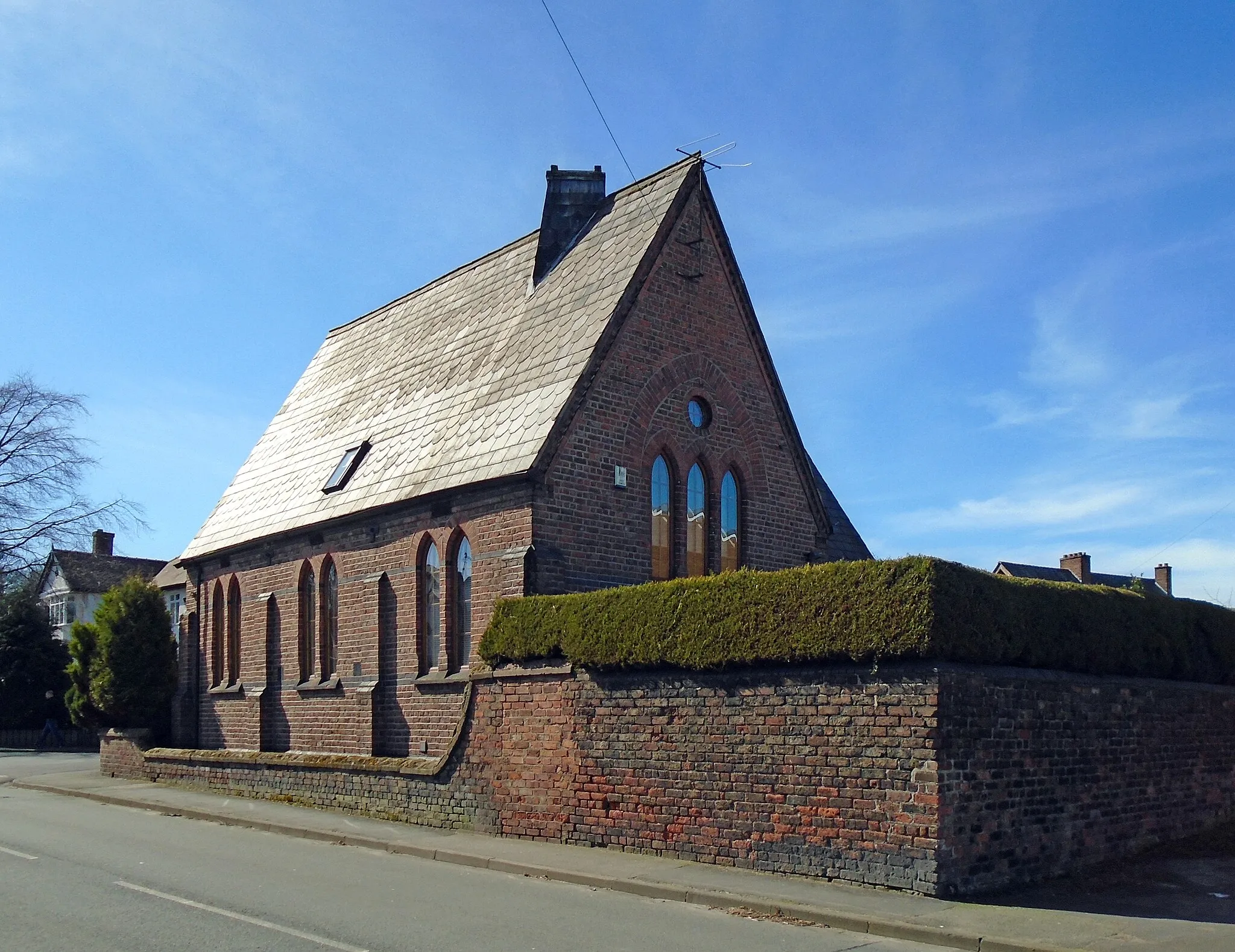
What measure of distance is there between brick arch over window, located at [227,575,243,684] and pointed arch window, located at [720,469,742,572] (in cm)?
1143

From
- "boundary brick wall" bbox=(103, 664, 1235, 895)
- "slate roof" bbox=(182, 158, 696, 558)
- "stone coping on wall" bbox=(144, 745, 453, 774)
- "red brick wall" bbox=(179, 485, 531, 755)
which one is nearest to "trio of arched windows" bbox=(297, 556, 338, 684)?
"red brick wall" bbox=(179, 485, 531, 755)

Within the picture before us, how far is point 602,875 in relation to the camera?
→ 13.0m

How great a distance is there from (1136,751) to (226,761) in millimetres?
16199

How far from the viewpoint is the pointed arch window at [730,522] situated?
841 inches

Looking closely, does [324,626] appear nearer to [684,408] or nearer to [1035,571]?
[684,408]

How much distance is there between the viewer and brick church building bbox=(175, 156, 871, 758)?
19.0 meters

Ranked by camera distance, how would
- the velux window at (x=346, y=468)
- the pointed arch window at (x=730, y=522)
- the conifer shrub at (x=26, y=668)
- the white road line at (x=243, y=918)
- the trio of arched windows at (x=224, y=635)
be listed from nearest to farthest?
the white road line at (x=243, y=918)
the pointed arch window at (x=730, y=522)
the velux window at (x=346, y=468)
the trio of arched windows at (x=224, y=635)
the conifer shrub at (x=26, y=668)

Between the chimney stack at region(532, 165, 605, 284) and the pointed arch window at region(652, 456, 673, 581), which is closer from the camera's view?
the pointed arch window at region(652, 456, 673, 581)

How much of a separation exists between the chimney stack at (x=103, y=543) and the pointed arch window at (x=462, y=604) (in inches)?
2448

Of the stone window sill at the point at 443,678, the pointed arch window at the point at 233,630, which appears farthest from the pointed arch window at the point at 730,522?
the pointed arch window at the point at 233,630

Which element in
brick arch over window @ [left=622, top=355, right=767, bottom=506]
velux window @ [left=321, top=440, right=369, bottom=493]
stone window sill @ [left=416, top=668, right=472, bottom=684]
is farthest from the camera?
velux window @ [left=321, top=440, right=369, bottom=493]

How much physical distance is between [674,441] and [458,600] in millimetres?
4460

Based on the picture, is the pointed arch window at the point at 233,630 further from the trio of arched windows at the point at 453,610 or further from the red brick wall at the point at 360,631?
the trio of arched windows at the point at 453,610

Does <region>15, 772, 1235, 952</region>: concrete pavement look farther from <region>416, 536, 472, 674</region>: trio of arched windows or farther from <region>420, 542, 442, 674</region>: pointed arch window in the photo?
<region>420, 542, 442, 674</region>: pointed arch window
